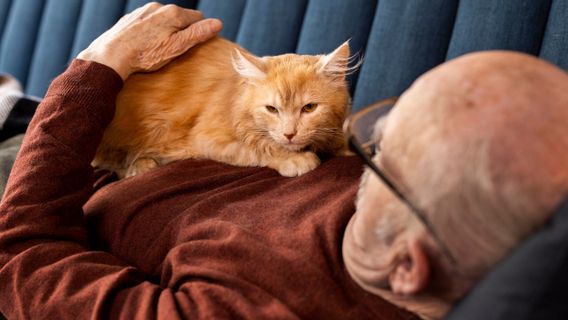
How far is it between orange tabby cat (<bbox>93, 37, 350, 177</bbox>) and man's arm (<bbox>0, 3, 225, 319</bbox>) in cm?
15

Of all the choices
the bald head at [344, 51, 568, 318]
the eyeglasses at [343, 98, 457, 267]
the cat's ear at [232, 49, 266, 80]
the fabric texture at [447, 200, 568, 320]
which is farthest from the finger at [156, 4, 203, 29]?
the fabric texture at [447, 200, 568, 320]

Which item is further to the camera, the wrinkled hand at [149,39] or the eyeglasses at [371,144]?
the wrinkled hand at [149,39]

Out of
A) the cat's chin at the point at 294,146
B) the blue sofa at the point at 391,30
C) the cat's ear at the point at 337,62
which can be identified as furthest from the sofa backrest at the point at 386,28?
the cat's chin at the point at 294,146

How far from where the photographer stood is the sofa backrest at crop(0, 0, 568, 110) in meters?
1.39

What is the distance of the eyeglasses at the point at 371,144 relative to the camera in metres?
0.75

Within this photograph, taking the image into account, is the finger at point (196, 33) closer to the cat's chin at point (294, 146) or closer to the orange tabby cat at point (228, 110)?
the orange tabby cat at point (228, 110)

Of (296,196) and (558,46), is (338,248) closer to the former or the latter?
(296,196)

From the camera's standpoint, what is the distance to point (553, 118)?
2.15 feet

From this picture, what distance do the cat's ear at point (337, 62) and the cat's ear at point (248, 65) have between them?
Answer: 0.17 meters

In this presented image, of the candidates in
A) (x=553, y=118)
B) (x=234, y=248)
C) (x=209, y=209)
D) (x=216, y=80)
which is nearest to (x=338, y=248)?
(x=234, y=248)

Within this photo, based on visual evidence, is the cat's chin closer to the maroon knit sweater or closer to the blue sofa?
the maroon knit sweater

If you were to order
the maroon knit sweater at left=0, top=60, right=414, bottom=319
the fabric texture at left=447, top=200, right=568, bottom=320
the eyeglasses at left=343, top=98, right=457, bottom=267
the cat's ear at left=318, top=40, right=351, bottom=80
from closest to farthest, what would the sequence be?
the fabric texture at left=447, top=200, right=568, bottom=320 → the eyeglasses at left=343, top=98, right=457, bottom=267 → the maroon knit sweater at left=0, top=60, right=414, bottom=319 → the cat's ear at left=318, top=40, right=351, bottom=80

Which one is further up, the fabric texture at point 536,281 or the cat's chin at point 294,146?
the fabric texture at point 536,281

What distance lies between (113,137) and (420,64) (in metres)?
0.95
